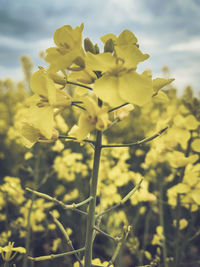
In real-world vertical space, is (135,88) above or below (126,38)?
below

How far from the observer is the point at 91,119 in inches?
Result: 35.3

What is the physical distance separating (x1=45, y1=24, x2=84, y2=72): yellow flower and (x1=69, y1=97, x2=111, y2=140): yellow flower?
0.58 feet

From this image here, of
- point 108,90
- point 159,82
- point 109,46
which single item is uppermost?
point 109,46

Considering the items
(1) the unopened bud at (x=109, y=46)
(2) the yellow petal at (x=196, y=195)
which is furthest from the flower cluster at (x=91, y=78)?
(2) the yellow petal at (x=196, y=195)

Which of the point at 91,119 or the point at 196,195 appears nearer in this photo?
the point at 91,119

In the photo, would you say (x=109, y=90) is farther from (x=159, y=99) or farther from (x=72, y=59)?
(x=159, y=99)

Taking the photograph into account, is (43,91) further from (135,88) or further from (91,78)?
(135,88)

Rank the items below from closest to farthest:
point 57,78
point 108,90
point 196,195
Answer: point 108,90
point 57,78
point 196,195

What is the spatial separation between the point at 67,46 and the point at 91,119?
32 cm

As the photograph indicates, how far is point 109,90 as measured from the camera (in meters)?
0.88

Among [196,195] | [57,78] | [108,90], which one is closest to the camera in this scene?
[108,90]

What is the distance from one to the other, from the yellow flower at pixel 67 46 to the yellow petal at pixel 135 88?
7.8 inches

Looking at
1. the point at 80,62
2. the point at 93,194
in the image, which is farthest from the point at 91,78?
the point at 93,194

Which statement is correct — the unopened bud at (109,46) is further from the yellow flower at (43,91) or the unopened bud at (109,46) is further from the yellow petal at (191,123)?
the yellow petal at (191,123)
